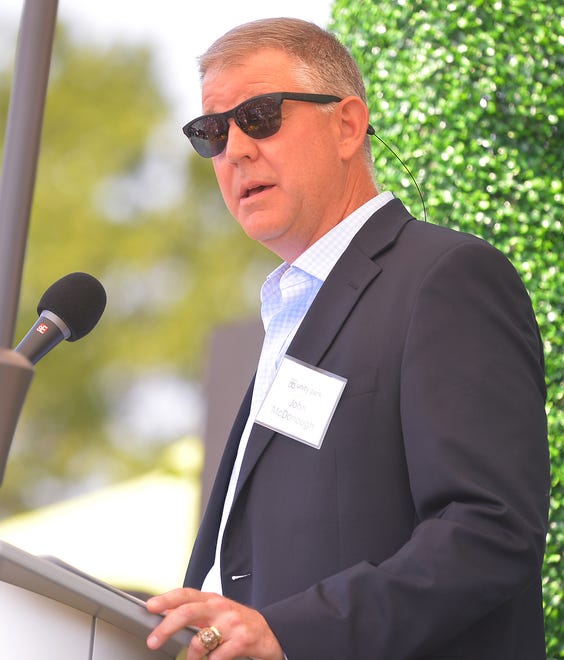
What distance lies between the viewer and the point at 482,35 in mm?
4461

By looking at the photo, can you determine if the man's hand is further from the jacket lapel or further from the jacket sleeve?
the jacket lapel

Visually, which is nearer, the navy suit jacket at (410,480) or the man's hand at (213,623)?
the man's hand at (213,623)

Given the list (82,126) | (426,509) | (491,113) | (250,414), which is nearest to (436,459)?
(426,509)

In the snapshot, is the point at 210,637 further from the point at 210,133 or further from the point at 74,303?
the point at 210,133

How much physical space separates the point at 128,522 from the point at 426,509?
19.2 metres

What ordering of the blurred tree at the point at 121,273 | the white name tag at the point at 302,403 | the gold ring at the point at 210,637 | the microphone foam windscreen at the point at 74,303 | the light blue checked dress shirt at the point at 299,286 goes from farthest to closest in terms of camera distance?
the blurred tree at the point at 121,273 < the light blue checked dress shirt at the point at 299,286 < the white name tag at the point at 302,403 < the microphone foam windscreen at the point at 74,303 < the gold ring at the point at 210,637

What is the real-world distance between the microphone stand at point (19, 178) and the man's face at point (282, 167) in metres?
0.81

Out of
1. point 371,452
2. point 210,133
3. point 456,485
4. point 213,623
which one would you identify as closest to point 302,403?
point 371,452

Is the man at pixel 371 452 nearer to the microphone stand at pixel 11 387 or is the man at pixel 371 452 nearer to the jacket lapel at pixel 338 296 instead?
the jacket lapel at pixel 338 296

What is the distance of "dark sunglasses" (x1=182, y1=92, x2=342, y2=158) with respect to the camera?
7.74 feet

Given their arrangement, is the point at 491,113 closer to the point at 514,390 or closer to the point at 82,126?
the point at 514,390

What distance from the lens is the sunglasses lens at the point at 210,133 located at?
7.99 ft

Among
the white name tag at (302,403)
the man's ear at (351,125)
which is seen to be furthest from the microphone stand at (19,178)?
the man's ear at (351,125)

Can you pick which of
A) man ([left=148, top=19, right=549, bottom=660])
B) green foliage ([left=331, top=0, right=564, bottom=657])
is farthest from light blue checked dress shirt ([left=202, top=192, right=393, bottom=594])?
green foliage ([left=331, top=0, right=564, bottom=657])
